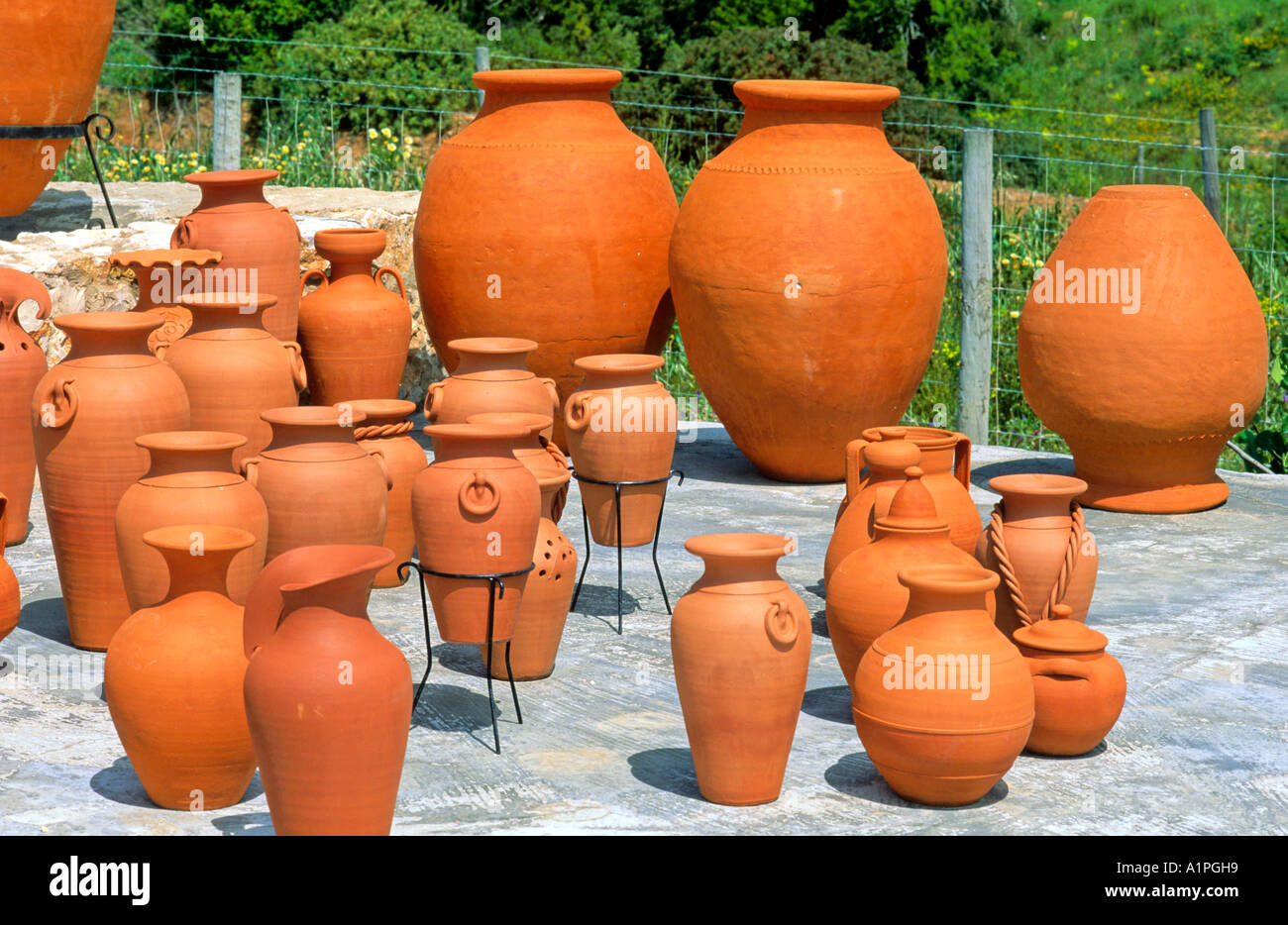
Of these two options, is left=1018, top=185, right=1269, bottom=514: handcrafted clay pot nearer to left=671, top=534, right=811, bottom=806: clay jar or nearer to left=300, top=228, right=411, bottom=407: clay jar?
left=300, top=228, right=411, bottom=407: clay jar

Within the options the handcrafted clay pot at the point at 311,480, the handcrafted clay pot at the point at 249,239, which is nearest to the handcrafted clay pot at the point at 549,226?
the handcrafted clay pot at the point at 249,239

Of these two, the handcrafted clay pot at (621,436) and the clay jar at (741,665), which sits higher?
the handcrafted clay pot at (621,436)

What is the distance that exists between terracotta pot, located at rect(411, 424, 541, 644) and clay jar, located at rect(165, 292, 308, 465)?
1384 millimetres

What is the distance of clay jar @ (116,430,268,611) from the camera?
434 centimetres

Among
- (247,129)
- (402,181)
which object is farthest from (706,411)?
(247,129)

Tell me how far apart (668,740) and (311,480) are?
1.26m

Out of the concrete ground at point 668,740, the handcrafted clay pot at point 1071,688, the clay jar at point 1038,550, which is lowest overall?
the concrete ground at point 668,740

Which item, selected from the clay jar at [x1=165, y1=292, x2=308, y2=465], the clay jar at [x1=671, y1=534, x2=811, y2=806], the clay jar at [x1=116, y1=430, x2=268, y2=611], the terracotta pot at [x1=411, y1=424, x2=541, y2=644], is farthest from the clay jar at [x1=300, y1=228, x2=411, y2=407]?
the clay jar at [x1=671, y1=534, x2=811, y2=806]

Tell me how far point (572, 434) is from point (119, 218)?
11.9 feet

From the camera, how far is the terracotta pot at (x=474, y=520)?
14.1ft

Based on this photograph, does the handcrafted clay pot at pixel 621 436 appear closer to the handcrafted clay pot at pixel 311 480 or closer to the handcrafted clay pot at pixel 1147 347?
the handcrafted clay pot at pixel 311 480

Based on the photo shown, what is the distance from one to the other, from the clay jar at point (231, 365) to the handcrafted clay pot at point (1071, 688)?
8.83 feet

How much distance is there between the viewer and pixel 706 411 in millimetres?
9305

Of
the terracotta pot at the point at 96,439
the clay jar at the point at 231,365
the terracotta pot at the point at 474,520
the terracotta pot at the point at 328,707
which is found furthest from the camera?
the clay jar at the point at 231,365
